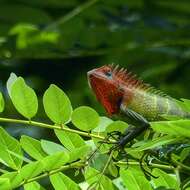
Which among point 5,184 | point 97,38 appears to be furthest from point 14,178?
point 97,38

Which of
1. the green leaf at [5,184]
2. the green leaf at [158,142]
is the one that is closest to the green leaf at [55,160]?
the green leaf at [5,184]

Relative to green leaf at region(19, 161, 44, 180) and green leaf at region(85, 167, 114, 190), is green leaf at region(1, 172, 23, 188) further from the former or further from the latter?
green leaf at region(85, 167, 114, 190)

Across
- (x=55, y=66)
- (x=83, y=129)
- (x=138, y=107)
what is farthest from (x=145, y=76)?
(x=83, y=129)

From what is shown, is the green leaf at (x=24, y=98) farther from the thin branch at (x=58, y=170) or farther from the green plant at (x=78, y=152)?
the thin branch at (x=58, y=170)

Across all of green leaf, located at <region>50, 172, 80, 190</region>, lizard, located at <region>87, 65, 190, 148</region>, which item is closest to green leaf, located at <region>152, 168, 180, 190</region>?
lizard, located at <region>87, 65, 190, 148</region>

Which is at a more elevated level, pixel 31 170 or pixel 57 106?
pixel 57 106

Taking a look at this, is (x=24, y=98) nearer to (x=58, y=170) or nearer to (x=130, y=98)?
(x=58, y=170)
